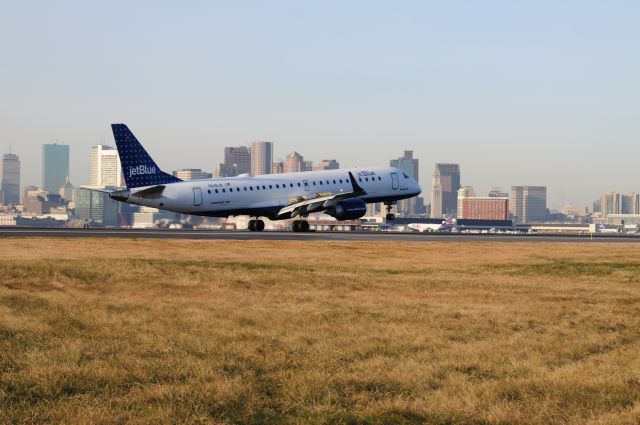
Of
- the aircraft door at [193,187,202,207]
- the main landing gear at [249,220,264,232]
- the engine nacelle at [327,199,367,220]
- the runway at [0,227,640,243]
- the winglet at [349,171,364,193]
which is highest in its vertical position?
the winglet at [349,171,364,193]

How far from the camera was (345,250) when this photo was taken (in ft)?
194

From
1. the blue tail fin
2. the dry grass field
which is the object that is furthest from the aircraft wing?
the dry grass field

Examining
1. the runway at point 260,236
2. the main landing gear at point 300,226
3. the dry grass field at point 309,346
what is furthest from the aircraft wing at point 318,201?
the dry grass field at point 309,346

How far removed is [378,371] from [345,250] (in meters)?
42.7

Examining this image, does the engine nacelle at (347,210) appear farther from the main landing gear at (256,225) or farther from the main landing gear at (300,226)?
the main landing gear at (256,225)

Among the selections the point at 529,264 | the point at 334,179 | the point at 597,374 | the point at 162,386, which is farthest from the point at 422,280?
the point at 334,179

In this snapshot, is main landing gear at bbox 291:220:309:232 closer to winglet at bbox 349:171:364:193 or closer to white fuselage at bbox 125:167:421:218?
white fuselage at bbox 125:167:421:218

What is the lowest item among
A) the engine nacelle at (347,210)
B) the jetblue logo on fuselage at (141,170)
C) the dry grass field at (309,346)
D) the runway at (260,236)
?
the dry grass field at (309,346)

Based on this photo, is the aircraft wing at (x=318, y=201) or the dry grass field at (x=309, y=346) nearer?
the dry grass field at (x=309, y=346)

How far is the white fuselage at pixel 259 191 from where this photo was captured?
77000 millimetres

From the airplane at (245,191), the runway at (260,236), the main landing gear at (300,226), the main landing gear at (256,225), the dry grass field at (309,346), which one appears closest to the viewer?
the dry grass field at (309,346)

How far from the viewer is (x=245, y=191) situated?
3137 inches

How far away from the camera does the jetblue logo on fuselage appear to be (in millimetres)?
77812

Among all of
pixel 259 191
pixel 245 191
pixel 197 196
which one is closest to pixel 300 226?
pixel 259 191
